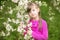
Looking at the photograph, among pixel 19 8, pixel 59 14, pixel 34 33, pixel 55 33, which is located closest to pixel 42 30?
pixel 34 33

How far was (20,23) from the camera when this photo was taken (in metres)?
3.18

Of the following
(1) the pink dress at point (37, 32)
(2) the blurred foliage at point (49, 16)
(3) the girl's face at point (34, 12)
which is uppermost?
(2) the blurred foliage at point (49, 16)

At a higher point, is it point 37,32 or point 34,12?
point 34,12

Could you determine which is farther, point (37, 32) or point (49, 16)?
point (49, 16)

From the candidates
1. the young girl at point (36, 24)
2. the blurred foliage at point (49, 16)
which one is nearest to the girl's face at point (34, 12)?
the young girl at point (36, 24)

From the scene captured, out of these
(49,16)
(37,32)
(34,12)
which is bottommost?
(37,32)

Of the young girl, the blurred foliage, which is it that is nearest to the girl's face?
the young girl

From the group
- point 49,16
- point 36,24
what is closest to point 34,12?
point 36,24

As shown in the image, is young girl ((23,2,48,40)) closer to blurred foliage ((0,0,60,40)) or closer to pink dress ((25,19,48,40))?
pink dress ((25,19,48,40))

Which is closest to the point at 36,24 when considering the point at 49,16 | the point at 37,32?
the point at 37,32

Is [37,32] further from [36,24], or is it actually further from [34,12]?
[34,12]

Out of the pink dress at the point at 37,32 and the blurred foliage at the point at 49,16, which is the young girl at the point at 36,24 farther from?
the blurred foliage at the point at 49,16

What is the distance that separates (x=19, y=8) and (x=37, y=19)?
9.8 inches

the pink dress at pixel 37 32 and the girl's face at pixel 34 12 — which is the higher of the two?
the girl's face at pixel 34 12
